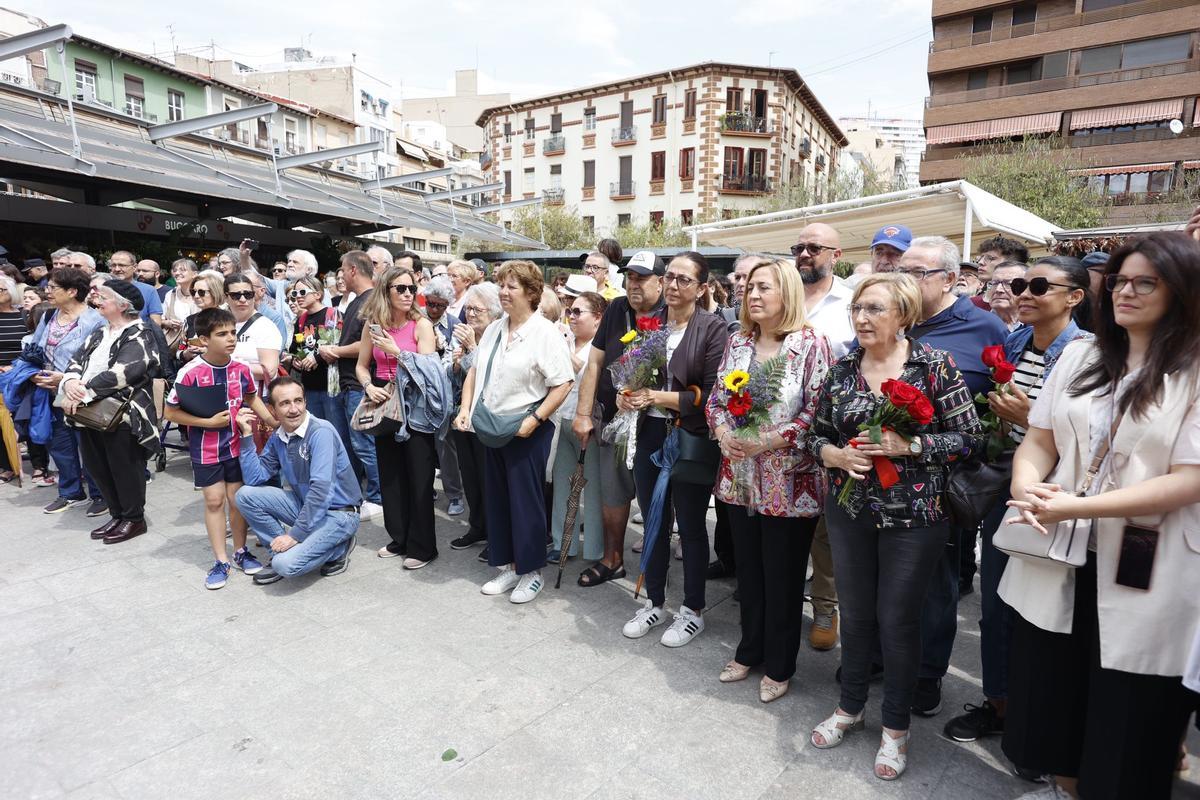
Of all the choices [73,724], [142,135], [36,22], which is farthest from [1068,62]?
[36,22]

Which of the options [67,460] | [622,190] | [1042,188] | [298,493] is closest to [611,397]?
[298,493]

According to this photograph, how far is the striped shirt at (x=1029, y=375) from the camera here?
2703mm

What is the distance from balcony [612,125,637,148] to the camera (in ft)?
134

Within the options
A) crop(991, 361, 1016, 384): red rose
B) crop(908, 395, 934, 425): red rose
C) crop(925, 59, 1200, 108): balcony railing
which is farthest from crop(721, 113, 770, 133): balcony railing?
crop(908, 395, 934, 425): red rose

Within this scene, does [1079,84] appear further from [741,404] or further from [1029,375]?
[741,404]

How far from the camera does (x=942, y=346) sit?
9.55ft

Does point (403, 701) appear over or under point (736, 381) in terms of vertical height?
under

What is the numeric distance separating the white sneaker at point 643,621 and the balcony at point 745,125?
38594 millimetres

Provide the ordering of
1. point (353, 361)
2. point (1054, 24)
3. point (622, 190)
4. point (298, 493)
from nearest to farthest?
point (298, 493) < point (353, 361) < point (1054, 24) < point (622, 190)

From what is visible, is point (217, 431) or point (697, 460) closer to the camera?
point (697, 460)

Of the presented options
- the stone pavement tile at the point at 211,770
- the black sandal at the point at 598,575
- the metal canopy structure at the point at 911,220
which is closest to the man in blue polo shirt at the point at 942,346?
the black sandal at the point at 598,575

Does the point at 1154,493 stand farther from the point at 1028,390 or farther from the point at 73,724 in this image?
the point at 73,724

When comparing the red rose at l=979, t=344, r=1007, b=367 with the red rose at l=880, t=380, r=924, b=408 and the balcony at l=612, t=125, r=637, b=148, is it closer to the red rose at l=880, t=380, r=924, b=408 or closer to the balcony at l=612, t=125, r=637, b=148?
the red rose at l=880, t=380, r=924, b=408

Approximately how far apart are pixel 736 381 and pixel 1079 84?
3744cm
